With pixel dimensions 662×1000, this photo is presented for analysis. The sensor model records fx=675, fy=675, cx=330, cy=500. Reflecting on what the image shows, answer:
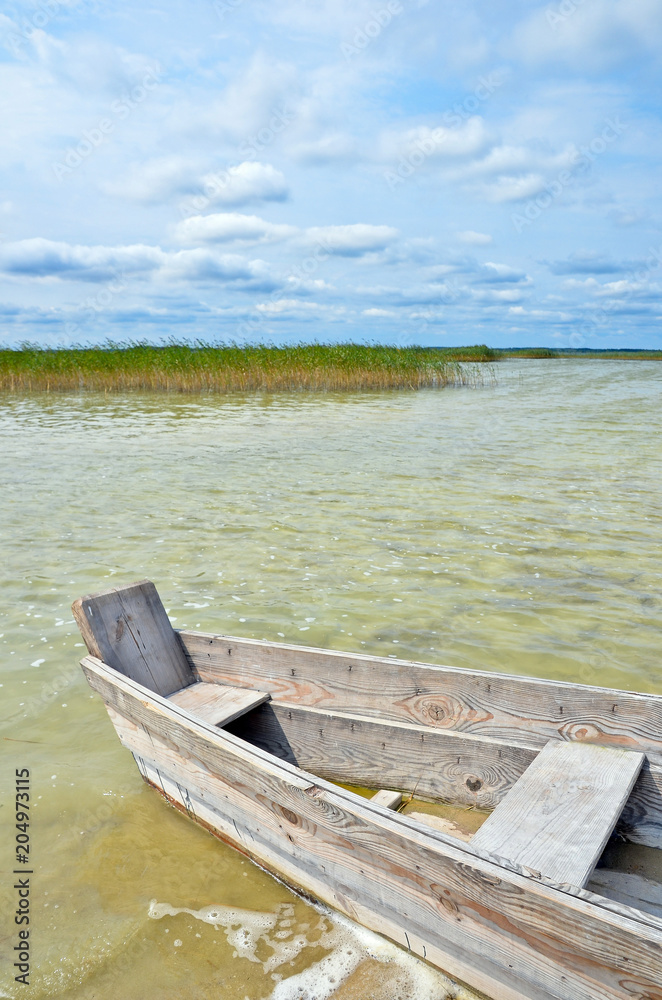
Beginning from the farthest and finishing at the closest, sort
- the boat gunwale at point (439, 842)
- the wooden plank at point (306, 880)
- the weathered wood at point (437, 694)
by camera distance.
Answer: the weathered wood at point (437, 694) < the wooden plank at point (306, 880) < the boat gunwale at point (439, 842)

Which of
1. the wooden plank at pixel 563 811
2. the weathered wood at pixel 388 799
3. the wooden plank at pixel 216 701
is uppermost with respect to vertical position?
the wooden plank at pixel 563 811

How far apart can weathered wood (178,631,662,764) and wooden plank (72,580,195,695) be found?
0.13 m

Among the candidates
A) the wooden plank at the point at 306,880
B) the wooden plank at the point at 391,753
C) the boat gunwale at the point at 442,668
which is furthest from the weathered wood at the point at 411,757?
the wooden plank at the point at 306,880

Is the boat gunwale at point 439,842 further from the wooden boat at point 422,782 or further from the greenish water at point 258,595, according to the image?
the greenish water at point 258,595

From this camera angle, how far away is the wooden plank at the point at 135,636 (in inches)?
132

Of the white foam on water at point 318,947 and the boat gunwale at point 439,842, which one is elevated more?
the boat gunwale at point 439,842

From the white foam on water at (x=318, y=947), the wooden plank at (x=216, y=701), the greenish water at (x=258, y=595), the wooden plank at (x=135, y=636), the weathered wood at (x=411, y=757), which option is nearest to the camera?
the white foam on water at (x=318, y=947)

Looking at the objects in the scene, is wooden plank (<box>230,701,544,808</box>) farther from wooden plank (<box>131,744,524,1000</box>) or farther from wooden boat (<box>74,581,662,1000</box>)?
wooden plank (<box>131,744,524,1000</box>)

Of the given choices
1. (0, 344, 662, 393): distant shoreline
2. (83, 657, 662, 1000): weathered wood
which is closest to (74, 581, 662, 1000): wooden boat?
(83, 657, 662, 1000): weathered wood

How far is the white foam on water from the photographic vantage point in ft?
7.23

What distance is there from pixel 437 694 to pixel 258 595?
9.35 ft

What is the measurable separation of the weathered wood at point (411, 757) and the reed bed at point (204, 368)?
71.7ft

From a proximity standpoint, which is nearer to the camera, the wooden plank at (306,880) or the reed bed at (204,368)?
the wooden plank at (306,880)

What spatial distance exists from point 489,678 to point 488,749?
352 millimetres
